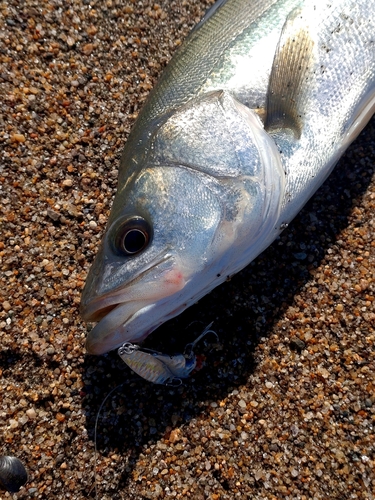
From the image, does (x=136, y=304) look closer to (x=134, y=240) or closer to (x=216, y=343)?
(x=134, y=240)

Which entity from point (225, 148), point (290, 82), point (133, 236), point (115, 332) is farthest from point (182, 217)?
point (290, 82)

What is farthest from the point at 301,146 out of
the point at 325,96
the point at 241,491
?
the point at 241,491

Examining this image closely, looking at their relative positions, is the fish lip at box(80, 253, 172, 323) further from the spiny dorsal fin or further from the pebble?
the spiny dorsal fin

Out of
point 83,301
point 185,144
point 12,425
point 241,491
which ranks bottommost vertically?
point 241,491

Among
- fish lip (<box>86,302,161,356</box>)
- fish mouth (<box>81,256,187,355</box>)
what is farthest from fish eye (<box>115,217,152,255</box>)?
fish lip (<box>86,302,161,356</box>)

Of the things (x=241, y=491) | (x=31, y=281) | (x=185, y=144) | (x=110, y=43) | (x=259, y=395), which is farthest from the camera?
(x=110, y=43)

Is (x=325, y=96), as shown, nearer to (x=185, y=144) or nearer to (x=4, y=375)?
(x=185, y=144)

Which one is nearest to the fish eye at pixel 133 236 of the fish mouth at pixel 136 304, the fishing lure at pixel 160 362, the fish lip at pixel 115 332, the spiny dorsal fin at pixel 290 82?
the fish mouth at pixel 136 304
